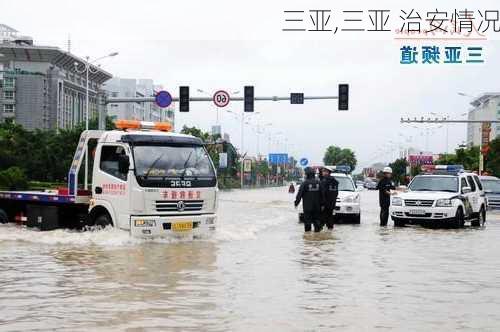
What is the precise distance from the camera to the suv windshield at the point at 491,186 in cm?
3553

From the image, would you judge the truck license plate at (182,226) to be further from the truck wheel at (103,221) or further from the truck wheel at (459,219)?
the truck wheel at (459,219)

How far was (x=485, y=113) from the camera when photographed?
15825 cm

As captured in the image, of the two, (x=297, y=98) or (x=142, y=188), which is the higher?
(x=297, y=98)

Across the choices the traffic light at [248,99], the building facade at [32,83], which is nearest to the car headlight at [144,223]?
the traffic light at [248,99]

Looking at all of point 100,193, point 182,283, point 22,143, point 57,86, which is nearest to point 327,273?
point 182,283

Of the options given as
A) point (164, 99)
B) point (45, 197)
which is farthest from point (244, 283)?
point (164, 99)

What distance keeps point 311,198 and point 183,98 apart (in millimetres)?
14097

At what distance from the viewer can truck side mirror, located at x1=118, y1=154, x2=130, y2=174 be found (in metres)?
15.2

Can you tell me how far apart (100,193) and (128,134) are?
4.61 feet

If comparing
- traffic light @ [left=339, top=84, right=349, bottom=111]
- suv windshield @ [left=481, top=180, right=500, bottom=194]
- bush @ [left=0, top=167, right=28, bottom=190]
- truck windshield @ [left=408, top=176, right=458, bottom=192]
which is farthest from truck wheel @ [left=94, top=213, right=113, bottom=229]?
suv windshield @ [left=481, top=180, right=500, bottom=194]

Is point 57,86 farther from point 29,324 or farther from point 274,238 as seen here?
point 29,324

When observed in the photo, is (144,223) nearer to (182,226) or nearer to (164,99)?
(182,226)

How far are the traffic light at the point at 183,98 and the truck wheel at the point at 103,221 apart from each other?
52.2 ft

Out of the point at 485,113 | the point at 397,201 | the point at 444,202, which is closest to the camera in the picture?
the point at 444,202
